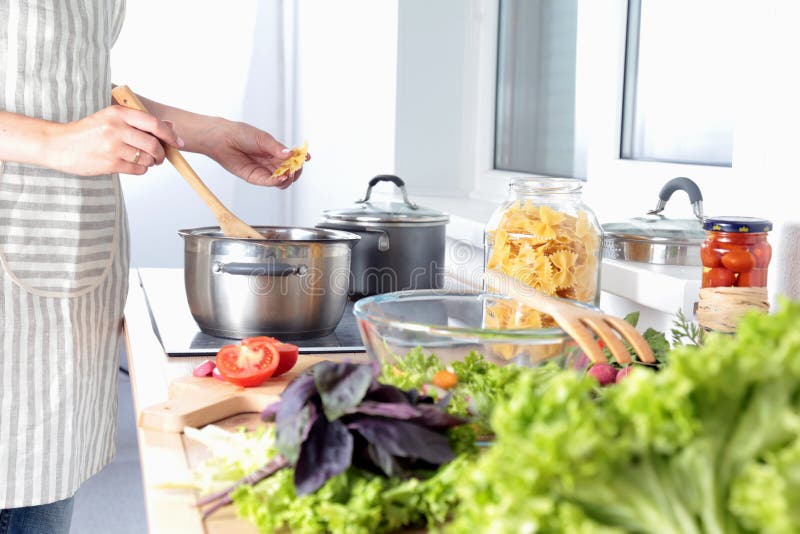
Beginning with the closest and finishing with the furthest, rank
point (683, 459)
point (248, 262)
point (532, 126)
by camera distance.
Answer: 1. point (683, 459)
2. point (248, 262)
3. point (532, 126)

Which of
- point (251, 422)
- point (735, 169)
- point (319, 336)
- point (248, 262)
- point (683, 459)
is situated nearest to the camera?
point (683, 459)

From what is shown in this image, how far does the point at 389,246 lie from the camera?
5.15 feet

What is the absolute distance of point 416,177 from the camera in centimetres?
248

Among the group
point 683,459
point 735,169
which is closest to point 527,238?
point 735,169

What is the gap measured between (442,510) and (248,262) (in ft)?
2.18

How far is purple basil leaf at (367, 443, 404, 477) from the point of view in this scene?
0.61 metres

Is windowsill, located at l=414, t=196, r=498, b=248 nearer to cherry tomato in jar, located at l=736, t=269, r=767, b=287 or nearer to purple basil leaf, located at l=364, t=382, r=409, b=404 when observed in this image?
cherry tomato in jar, located at l=736, t=269, r=767, b=287

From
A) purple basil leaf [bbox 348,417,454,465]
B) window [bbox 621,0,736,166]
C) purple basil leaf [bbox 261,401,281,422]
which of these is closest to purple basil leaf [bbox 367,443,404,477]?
purple basil leaf [bbox 348,417,454,465]

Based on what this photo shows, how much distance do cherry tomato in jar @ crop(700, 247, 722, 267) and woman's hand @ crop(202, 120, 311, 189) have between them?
0.77m

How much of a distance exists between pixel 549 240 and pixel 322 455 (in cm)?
53

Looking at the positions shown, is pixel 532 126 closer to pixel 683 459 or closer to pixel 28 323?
pixel 28 323

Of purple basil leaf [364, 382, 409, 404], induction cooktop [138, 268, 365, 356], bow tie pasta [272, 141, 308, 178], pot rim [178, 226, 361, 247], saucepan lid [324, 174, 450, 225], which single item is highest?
bow tie pasta [272, 141, 308, 178]

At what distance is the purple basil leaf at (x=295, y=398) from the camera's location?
64 cm

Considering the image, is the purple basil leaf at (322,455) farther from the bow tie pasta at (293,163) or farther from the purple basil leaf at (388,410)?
the bow tie pasta at (293,163)
